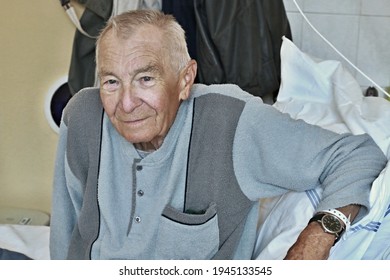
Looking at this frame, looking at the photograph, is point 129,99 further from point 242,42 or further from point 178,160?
point 242,42

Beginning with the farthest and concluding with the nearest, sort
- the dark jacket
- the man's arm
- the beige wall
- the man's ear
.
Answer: the dark jacket < the beige wall < the man's ear < the man's arm

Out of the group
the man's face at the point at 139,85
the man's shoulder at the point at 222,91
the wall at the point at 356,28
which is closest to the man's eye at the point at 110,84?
the man's face at the point at 139,85

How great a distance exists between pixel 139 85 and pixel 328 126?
36cm

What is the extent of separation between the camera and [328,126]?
92cm

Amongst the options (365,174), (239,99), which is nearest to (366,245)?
(365,174)

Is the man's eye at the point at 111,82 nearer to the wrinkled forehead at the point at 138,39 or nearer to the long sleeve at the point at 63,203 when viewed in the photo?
the wrinkled forehead at the point at 138,39

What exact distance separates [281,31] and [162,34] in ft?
1.28

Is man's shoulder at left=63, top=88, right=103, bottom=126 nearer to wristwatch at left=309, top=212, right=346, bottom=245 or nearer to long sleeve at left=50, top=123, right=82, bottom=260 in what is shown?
long sleeve at left=50, top=123, right=82, bottom=260

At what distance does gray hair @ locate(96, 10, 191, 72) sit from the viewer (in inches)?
28.9

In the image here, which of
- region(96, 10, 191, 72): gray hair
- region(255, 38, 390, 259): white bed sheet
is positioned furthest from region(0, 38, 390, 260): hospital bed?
region(96, 10, 191, 72): gray hair

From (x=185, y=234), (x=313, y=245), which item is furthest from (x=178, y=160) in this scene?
(x=313, y=245)

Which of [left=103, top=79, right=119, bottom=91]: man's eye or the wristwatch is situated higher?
[left=103, top=79, right=119, bottom=91]: man's eye

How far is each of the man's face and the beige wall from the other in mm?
212
